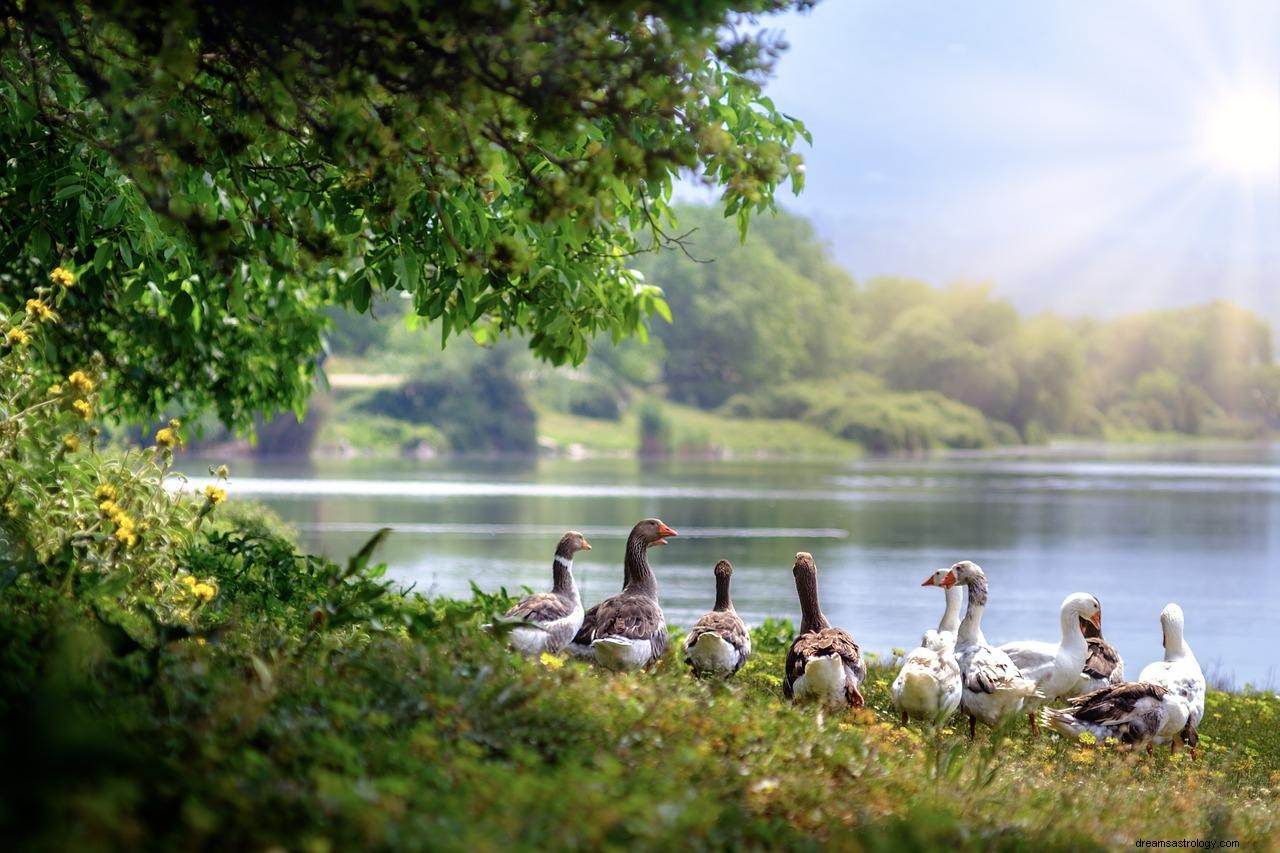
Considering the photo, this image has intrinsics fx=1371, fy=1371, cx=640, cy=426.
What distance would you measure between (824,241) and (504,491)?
10282 cm

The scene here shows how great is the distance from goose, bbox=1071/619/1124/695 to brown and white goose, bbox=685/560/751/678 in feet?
9.52

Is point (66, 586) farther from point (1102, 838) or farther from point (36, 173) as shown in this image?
point (1102, 838)

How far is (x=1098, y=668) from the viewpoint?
1093 centimetres

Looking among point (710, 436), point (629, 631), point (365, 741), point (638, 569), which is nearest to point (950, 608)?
point (638, 569)

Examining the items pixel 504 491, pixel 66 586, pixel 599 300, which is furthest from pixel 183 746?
pixel 504 491

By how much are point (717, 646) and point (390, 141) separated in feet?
14.8

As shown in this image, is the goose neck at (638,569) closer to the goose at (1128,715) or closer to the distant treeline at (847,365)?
the goose at (1128,715)

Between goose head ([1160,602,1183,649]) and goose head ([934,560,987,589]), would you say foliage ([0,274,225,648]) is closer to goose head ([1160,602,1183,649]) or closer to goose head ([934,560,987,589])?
goose head ([934,560,987,589])

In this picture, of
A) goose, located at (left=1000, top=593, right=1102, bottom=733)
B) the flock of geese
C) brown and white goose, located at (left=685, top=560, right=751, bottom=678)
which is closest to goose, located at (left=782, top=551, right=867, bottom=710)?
the flock of geese

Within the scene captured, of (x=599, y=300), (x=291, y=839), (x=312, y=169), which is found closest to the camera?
(x=291, y=839)

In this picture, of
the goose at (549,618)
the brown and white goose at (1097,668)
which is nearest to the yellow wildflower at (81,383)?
the goose at (549,618)

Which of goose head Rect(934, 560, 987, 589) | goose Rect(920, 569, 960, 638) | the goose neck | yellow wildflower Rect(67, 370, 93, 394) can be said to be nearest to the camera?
yellow wildflower Rect(67, 370, 93, 394)

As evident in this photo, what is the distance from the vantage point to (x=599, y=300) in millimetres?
9930

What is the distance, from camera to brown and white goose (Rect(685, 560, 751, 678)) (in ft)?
30.2
